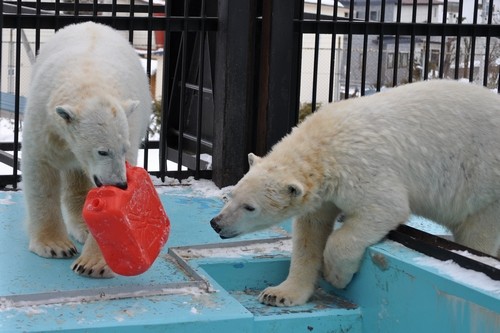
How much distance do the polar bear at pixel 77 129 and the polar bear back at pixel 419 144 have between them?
768 mm

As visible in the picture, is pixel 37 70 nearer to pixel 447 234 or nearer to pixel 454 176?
pixel 454 176

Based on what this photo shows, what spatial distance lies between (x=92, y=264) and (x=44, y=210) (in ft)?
1.45

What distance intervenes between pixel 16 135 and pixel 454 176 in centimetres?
281

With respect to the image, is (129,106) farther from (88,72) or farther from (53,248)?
(53,248)

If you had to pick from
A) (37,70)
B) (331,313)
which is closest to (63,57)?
(37,70)

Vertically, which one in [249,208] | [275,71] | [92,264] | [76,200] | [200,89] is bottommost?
[92,264]

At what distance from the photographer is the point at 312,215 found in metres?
4.39

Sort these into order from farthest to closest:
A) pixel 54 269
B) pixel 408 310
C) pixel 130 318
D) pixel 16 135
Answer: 1. pixel 16 135
2. pixel 54 269
3. pixel 408 310
4. pixel 130 318

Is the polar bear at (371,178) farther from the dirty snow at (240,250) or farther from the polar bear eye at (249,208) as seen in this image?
the dirty snow at (240,250)

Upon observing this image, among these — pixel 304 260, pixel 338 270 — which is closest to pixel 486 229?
pixel 338 270

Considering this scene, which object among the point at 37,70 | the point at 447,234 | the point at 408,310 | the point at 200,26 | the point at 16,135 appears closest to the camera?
the point at 408,310

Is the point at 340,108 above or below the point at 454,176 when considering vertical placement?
above

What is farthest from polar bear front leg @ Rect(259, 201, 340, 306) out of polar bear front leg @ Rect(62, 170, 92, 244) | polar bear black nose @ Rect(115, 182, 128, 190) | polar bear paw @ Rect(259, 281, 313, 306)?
polar bear front leg @ Rect(62, 170, 92, 244)

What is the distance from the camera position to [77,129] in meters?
3.96
